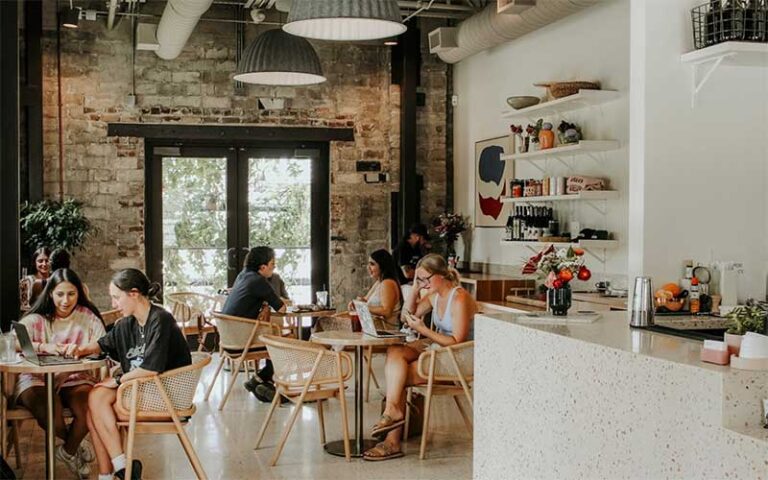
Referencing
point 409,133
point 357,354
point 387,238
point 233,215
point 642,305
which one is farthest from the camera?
point 387,238

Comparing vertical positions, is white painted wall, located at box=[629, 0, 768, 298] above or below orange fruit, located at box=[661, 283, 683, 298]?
above

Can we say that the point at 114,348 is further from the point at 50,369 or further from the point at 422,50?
the point at 422,50

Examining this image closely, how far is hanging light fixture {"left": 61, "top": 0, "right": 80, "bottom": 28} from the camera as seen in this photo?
11050 mm

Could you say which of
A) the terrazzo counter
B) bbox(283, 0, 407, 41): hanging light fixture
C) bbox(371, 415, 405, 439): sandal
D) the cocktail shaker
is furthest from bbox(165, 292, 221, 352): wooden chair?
the cocktail shaker

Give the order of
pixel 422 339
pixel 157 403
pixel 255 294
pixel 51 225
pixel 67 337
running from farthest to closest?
pixel 51 225, pixel 255 294, pixel 422 339, pixel 67 337, pixel 157 403

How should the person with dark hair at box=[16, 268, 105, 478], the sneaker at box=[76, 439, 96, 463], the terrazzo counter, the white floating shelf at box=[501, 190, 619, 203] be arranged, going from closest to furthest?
1. the terrazzo counter
2. the person with dark hair at box=[16, 268, 105, 478]
3. the sneaker at box=[76, 439, 96, 463]
4. the white floating shelf at box=[501, 190, 619, 203]

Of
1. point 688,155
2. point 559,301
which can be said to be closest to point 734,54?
point 688,155

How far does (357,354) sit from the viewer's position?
6.71 metres

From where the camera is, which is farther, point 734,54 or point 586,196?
point 586,196

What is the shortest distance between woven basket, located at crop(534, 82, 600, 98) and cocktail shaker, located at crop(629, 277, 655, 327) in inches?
171

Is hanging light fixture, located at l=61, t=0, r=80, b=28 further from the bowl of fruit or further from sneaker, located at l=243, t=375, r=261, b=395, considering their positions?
the bowl of fruit

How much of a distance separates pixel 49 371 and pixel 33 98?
6779 millimetres

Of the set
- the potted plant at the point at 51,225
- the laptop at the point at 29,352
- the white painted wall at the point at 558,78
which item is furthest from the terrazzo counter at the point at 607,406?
the potted plant at the point at 51,225

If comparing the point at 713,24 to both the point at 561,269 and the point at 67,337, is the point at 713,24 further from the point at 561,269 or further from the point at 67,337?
the point at 67,337
